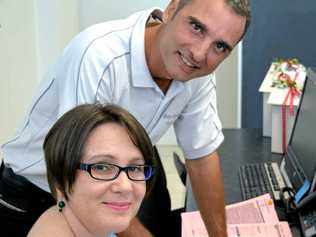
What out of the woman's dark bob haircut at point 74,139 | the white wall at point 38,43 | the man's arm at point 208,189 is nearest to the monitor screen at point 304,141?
the man's arm at point 208,189

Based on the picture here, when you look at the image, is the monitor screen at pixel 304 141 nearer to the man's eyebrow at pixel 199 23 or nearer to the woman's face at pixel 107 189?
the man's eyebrow at pixel 199 23

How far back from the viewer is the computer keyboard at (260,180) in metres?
1.72

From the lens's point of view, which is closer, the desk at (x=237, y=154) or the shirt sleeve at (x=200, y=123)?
the shirt sleeve at (x=200, y=123)

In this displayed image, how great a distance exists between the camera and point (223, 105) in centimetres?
360

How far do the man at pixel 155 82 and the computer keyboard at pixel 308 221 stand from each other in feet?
0.73

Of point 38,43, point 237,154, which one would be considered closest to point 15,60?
point 38,43

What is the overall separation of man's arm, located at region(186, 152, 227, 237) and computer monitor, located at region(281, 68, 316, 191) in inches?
10.1

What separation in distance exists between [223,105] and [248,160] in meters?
1.57

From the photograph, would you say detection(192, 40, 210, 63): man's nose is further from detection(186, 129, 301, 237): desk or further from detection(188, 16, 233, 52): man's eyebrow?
detection(186, 129, 301, 237): desk

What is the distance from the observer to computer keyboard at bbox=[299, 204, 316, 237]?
54.4 inches

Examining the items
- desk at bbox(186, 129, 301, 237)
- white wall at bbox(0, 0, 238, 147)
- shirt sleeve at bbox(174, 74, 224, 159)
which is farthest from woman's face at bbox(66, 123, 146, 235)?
white wall at bbox(0, 0, 238, 147)

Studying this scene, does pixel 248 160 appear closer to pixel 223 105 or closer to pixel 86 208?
pixel 86 208

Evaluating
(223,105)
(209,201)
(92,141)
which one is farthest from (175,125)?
(223,105)

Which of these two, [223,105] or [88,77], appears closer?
[88,77]
